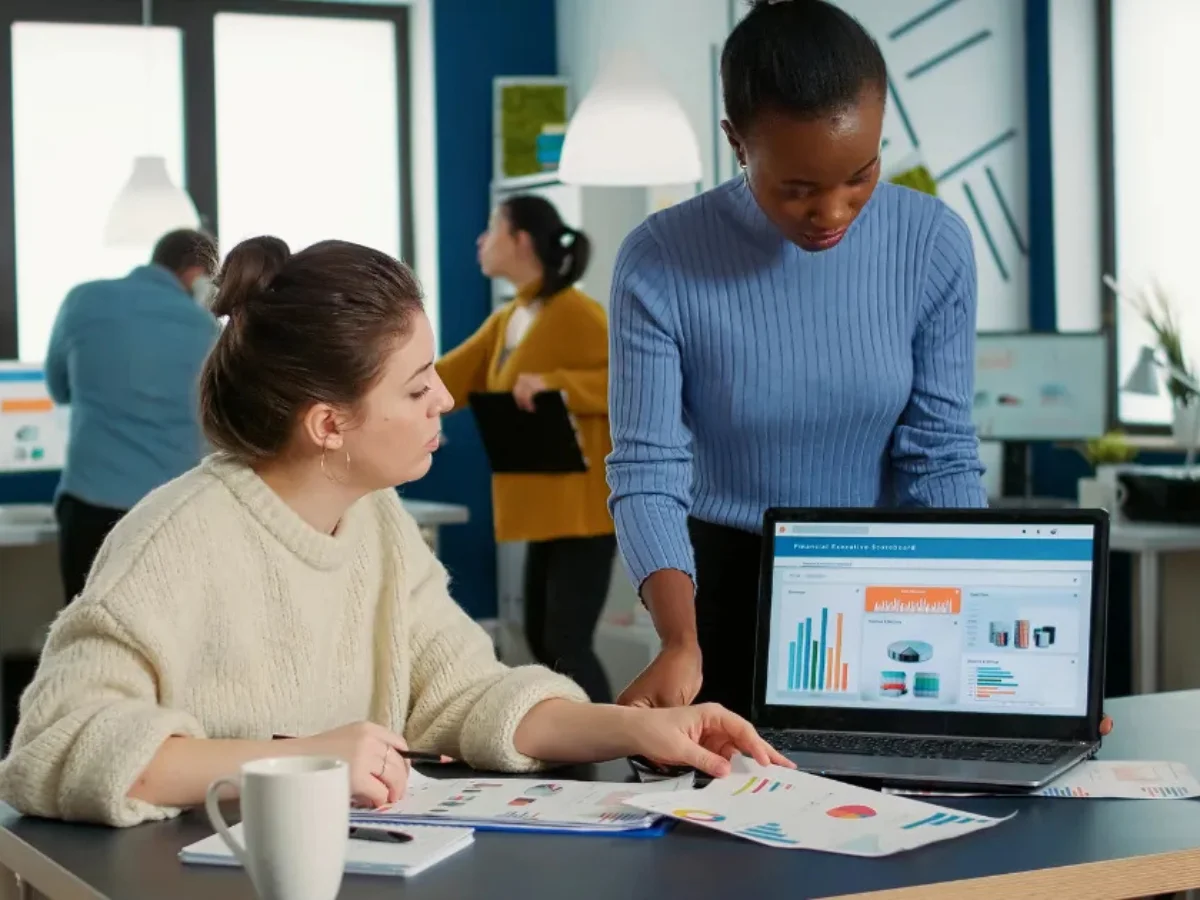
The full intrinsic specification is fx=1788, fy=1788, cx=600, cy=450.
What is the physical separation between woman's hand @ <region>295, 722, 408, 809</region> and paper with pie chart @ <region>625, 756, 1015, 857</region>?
19 cm

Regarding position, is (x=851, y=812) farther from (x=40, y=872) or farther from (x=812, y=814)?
(x=40, y=872)

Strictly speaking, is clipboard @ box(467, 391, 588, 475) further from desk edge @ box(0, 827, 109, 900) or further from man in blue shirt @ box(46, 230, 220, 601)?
desk edge @ box(0, 827, 109, 900)

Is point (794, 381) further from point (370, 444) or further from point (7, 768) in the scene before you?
point (7, 768)

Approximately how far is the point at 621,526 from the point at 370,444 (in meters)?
0.33

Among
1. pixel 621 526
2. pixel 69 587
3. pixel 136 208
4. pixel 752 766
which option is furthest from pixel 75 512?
pixel 752 766

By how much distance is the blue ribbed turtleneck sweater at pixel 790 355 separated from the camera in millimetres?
1893

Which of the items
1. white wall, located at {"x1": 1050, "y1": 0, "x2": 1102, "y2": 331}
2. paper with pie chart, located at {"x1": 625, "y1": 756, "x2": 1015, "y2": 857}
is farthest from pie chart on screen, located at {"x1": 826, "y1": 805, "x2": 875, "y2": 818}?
white wall, located at {"x1": 1050, "y1": 0, "x2": 1102, "y2": 331}

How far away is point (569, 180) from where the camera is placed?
4.32 metres

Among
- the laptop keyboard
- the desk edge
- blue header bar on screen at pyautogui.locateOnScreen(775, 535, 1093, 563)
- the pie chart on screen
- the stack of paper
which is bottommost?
the desk edge

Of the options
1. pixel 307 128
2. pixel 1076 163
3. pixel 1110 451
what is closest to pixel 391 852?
pixel 1110 451

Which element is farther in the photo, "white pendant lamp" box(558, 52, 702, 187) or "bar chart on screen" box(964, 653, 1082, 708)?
"white pendant lamp" box(558, 52, 702, 187)

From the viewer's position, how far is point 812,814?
1406mm

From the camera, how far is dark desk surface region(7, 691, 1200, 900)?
1239mm

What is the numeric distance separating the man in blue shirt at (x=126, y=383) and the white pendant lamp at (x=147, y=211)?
0.63 metres
